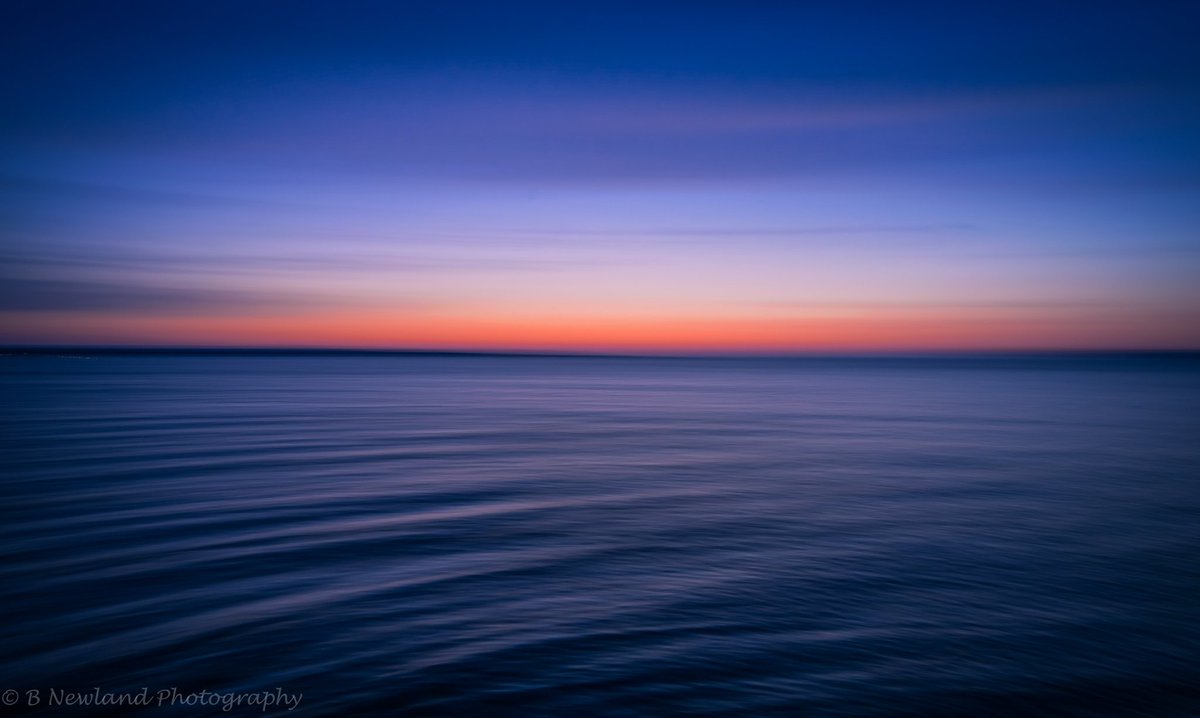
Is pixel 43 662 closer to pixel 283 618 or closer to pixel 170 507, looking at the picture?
pixel 283 618

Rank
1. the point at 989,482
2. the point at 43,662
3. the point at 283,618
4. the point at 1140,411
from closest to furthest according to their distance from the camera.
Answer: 1. the point at 43,662
2. the point at 283,618
3. the point at 989,482
4. the point at 1140,411

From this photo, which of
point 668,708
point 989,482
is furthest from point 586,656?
point 989,482

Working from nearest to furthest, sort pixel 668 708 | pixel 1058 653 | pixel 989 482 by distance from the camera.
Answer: pixel 668 708, pixel 1058 653, pixel 989 482

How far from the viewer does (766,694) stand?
689 centimetres

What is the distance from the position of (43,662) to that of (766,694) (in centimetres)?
698

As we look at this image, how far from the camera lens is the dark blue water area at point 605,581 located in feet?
22.9

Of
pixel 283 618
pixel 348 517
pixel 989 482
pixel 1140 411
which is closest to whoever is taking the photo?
pixel 283 618

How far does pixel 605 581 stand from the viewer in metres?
10.1

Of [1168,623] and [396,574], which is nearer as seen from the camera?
[1168,623]

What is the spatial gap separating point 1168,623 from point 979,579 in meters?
2.18

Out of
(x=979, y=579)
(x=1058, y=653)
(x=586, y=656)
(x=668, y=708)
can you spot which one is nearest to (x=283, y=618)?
(x=586, y=656)

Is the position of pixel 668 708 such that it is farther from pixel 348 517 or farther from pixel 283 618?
pixel 348 517

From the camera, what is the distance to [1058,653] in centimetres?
788

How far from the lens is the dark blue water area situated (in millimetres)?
6980
